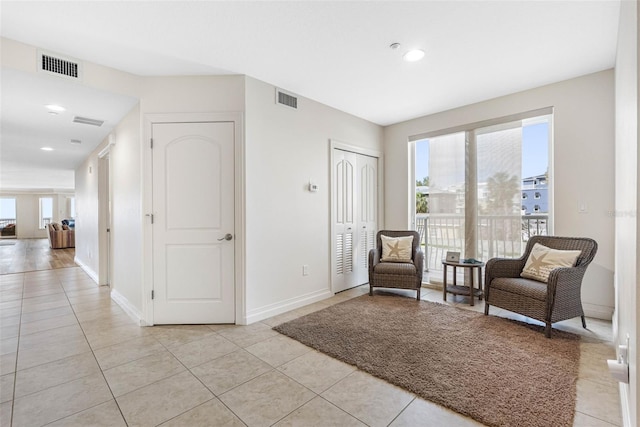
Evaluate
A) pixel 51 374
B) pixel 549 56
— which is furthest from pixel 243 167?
pixel 549 56

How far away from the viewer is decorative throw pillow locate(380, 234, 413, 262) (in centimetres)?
399

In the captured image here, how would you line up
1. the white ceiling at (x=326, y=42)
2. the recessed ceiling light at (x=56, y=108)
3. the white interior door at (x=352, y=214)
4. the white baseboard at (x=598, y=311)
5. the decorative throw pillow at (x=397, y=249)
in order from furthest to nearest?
the white interior door at (x=352, y=214) → the decorative throw pillow at (x=397, y=249) → the recessed ceiling light at (x=56, y=108) → the white baseboard at (x=598, y=311) → the white ceiling at (x=326, y=42)

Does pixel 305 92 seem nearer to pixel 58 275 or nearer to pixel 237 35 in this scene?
pixel 237 35

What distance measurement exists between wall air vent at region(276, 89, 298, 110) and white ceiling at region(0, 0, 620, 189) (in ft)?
0.26

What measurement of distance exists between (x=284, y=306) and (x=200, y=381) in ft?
4.71

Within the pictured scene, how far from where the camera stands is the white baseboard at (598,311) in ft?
9.74

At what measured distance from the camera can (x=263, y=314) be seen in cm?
314

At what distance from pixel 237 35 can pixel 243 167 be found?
1.17 meters

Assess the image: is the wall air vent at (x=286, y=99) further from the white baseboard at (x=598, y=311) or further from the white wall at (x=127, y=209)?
the white baseboard at (x=598, y=311)

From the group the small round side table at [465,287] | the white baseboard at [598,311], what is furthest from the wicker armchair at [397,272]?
the white baseboard at [598,311]

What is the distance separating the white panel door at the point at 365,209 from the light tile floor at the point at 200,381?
181cm

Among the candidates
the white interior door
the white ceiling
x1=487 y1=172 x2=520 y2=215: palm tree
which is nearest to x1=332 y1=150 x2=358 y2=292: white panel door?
the white interior door

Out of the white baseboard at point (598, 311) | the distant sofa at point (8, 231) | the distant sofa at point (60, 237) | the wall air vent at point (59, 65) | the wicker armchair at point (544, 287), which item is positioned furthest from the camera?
the distant sofa at point (8, 231)

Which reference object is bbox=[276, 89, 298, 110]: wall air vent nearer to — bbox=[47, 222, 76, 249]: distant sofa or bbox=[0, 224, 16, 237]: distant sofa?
bbox=[47, 222, 76, 249]: distant sofa
